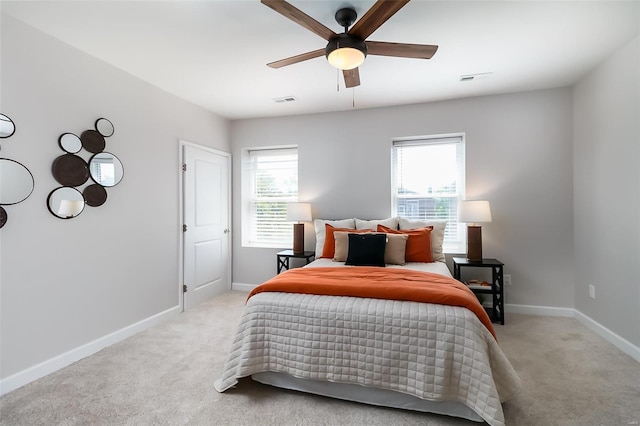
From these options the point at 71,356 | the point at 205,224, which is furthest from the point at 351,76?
the point at 71,356

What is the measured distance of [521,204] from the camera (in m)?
3.50

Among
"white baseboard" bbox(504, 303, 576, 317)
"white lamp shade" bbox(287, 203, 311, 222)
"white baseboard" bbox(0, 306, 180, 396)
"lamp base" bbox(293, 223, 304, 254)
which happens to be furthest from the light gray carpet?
"white lamp shade" bbox(287, 203, 311, 222)

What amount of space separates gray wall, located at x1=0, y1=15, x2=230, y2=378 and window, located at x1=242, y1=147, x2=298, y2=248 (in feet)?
4.02

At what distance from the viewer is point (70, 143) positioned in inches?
97.3

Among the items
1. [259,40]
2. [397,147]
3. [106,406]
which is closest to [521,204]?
[397,147]

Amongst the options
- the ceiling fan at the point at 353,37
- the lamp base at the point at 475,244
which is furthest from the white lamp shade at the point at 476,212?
the ceiling fan at the point at 353,37

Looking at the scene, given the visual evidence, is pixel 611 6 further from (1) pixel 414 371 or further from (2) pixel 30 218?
(2) pixel 30 218

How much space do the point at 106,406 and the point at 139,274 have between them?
1426mm

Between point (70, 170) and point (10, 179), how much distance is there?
400 mm

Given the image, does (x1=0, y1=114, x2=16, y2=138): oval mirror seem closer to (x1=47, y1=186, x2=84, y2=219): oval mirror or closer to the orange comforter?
Answer: (x1=47, y1=186, x2=84, y2=219): oval mirror

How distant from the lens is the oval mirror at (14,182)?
2055mm

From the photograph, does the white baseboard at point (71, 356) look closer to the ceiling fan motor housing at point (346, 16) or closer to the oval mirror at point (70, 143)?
the oval mirror at point (70, 143)

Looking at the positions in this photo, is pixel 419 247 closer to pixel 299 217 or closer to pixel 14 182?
pixel 299 217

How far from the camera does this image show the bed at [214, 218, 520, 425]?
1729mm
